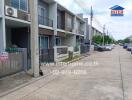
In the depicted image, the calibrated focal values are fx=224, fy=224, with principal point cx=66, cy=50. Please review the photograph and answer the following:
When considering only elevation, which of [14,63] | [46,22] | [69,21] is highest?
[69,21]

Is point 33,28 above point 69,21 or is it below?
below

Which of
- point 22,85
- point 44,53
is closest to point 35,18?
point 22,85

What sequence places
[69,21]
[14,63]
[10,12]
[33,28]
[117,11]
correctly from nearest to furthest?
[33,28] → [14,63] → [10,12] → [117,11] → [69,21]

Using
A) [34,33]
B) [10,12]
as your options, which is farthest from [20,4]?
[34,33]

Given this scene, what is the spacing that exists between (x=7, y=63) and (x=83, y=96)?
17.5 ft

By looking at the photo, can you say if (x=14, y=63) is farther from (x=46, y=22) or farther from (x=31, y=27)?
(x=46, y=22)

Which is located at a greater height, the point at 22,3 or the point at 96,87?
the point at 22,3

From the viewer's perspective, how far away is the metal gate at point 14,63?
11.6 meters

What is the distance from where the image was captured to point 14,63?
12711 millimetres

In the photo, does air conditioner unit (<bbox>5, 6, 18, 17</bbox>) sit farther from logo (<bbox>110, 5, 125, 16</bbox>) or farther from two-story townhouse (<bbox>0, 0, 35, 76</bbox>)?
logo (<bbox>110, 5, 125, 16</bbox>)

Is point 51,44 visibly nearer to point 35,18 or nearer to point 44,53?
point 44,53

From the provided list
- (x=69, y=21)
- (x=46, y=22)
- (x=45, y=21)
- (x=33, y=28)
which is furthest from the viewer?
(x=69, y=21)

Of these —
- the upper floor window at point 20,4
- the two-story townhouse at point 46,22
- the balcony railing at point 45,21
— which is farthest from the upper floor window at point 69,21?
the upper floor window at point 20,4

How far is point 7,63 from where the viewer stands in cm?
1191
